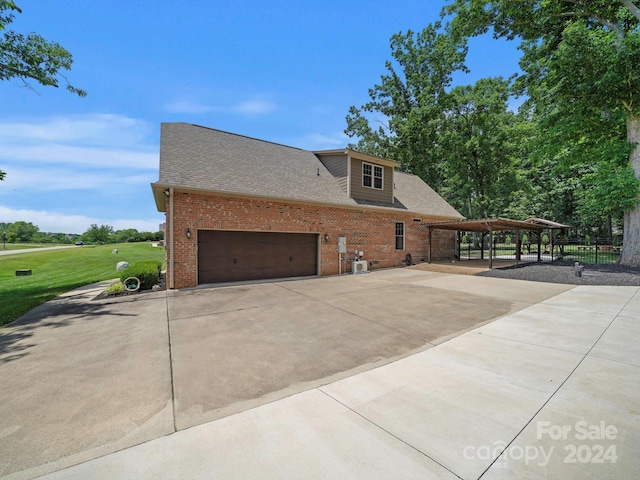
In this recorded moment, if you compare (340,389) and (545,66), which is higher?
(545,66)

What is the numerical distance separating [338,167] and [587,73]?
1282 cm

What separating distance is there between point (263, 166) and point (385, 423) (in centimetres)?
1213

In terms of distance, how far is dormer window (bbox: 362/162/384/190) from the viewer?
50.4 ft

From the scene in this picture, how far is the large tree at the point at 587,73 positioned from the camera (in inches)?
499

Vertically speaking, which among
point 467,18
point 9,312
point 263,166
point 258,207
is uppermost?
point 467,18

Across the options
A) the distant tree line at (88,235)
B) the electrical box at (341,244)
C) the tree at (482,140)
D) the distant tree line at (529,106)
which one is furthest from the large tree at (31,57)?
the distant tree line at (88,235)

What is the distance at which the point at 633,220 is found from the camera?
1330cm

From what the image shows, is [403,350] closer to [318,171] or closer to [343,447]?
[343,447]

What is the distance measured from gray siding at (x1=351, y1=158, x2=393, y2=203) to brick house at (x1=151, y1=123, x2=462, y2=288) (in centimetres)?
6

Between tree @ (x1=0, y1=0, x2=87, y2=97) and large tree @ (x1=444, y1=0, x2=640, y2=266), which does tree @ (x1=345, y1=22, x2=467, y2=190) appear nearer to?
large tree @ (x1=444, y1=0, x2=640, y2=266)

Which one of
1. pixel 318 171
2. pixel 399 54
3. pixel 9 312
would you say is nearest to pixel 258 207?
pixel 318 171

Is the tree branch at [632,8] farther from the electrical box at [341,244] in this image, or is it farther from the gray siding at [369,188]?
the electrical box at [341,244]

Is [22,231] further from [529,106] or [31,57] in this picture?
[529,106]

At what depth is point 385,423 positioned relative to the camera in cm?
259
